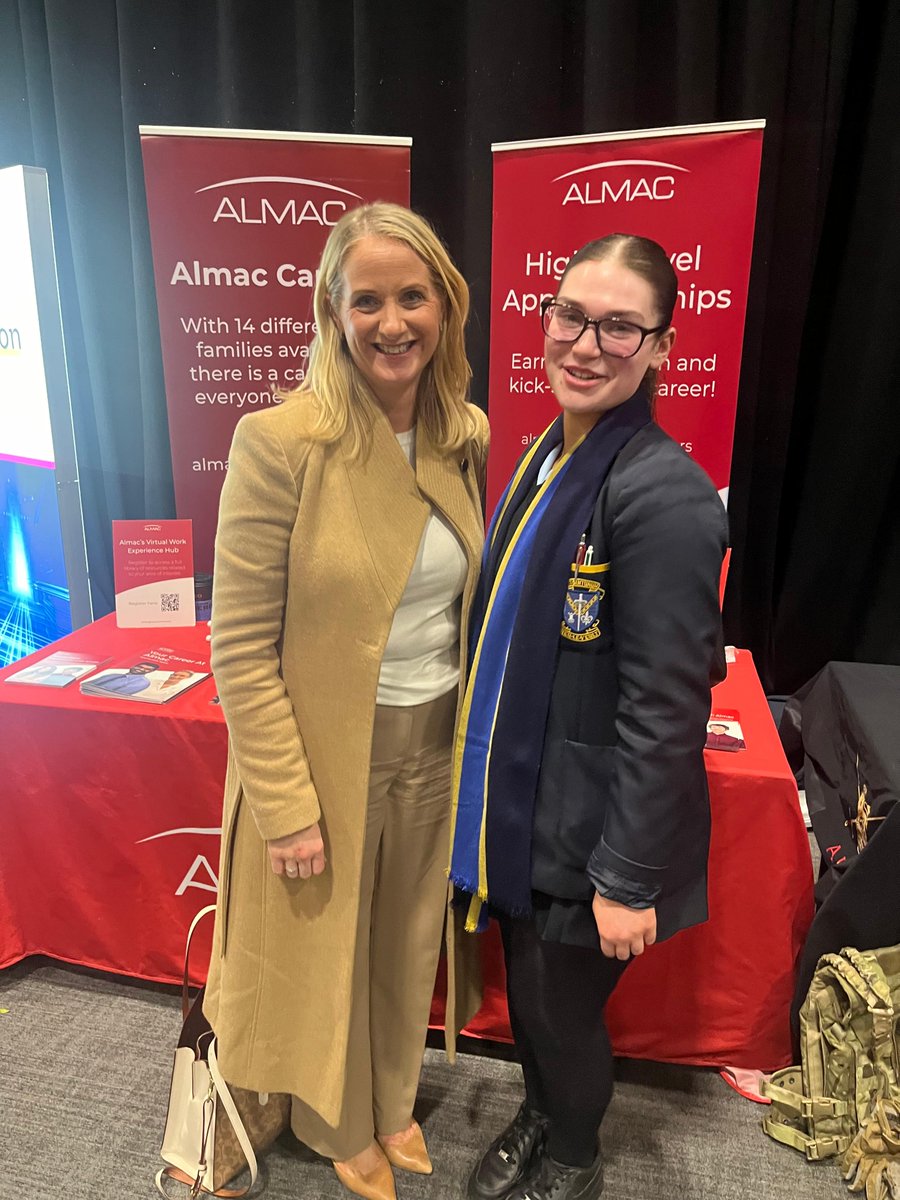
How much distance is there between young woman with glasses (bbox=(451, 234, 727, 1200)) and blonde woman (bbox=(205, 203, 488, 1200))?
110 millimetres

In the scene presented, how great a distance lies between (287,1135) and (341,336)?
1452mm

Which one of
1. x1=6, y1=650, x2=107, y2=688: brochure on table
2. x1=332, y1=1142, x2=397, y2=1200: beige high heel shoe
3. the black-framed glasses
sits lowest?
x1=332, y1=1142, x2=397, y2=1200: beige high heel shoe

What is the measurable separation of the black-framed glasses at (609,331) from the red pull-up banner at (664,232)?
1.29 m

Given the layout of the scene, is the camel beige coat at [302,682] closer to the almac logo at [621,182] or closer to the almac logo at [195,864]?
the almac logo at [195,864]

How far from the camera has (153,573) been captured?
206cm

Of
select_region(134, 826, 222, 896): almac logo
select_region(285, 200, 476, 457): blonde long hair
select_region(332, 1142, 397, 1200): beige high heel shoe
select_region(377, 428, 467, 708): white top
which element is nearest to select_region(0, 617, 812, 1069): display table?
select_region(134, 826, 222, 896): almac logo

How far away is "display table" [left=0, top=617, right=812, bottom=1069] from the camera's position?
1489mm

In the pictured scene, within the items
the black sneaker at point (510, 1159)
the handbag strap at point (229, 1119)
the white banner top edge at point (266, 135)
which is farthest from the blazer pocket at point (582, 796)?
the white banner top edge at point (266, 135)

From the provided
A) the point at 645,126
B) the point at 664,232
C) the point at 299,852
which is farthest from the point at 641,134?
the point at 299,852

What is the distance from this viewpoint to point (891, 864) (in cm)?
147

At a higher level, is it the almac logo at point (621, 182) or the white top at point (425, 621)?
the almac logo at point (621, 182)

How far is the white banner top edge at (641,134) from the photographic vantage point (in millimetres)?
2012

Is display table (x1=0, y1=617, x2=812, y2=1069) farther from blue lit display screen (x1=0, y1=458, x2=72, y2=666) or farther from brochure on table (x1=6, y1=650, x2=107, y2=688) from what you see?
blue lit display screen (x1=0, y1=458, x2=72, y2=666)

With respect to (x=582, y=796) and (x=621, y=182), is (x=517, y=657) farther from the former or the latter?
(x=621, y=182)
